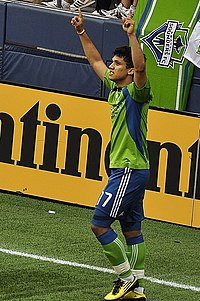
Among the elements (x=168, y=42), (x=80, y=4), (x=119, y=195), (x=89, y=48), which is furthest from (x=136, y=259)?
(x=80, y=4)

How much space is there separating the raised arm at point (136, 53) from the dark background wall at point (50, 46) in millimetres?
6527

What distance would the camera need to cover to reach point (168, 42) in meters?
13.8

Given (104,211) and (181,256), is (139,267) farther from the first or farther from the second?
(181,256)

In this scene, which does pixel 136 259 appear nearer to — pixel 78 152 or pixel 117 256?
pixel 117 256

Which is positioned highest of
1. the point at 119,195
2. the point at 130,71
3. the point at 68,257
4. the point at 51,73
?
the point at 130,71

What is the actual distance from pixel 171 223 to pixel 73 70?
3.83 m

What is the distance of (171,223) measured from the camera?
38.8ft

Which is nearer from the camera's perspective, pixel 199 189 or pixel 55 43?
pixel 199 189

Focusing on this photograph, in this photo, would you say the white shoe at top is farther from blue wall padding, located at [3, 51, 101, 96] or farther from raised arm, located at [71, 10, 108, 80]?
raised arm, located at [71, 10, 108, 80]

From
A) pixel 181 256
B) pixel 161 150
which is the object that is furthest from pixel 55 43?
pixel 181 256

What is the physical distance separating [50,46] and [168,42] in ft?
6.77

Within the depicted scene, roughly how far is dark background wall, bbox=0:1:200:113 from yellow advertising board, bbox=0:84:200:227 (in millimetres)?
1983

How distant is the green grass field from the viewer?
8539mm

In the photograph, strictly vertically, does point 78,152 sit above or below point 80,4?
below
